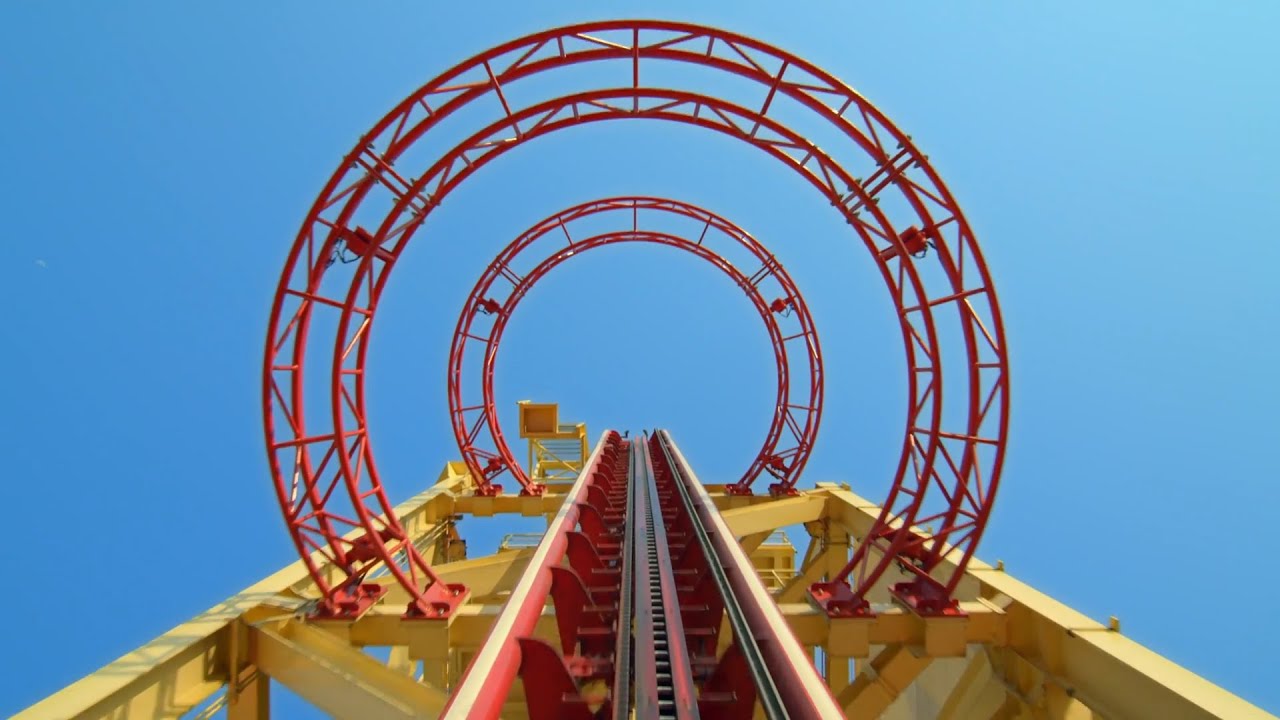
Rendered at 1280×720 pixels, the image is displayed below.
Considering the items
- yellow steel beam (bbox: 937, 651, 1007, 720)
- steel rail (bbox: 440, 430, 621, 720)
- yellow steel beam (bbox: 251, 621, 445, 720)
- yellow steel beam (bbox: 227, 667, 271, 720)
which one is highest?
steel rail (bbox: 440, 430, 621, 720)

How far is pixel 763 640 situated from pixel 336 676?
4.53 metres

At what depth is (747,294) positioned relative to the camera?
16734 mm

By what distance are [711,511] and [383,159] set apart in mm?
6044

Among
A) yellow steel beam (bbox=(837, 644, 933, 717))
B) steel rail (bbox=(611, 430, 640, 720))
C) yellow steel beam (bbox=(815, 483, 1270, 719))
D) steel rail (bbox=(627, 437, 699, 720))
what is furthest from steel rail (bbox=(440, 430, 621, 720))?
yellow steel beam (bbox=(815, 483, 1270, 719))

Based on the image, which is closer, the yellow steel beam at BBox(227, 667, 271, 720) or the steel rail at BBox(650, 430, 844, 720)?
the steel rail at BBox(650, 430, 844, 720)

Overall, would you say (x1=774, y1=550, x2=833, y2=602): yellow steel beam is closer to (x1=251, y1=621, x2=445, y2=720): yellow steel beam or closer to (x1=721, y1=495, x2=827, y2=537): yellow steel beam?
(x1=721, y1=495, x2=827, y2=537): yellow steel beam

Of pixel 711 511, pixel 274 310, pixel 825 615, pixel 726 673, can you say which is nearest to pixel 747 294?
pixel 711 511

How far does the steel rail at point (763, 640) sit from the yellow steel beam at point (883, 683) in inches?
96.3

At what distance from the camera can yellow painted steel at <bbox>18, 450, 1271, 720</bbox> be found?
5086 millimetres

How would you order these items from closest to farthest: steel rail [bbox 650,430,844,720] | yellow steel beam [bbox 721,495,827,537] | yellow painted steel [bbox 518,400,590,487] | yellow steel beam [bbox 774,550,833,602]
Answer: steel rail [bbox 650,430,844,720] < yellow steel beam [bbox 721,495,827,537] < yellow steel beam [bbox 774,550,833,602] < yellow painted steel [bbox 518,400,590,487]

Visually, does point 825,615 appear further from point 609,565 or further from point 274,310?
point 274,310

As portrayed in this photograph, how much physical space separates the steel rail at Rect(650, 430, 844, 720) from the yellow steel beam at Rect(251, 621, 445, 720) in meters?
3.04

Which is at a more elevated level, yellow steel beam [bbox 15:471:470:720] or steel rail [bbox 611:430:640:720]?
steel rail [bbox 611:430:640:720]

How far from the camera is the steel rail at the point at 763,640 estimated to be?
11.5 ft
